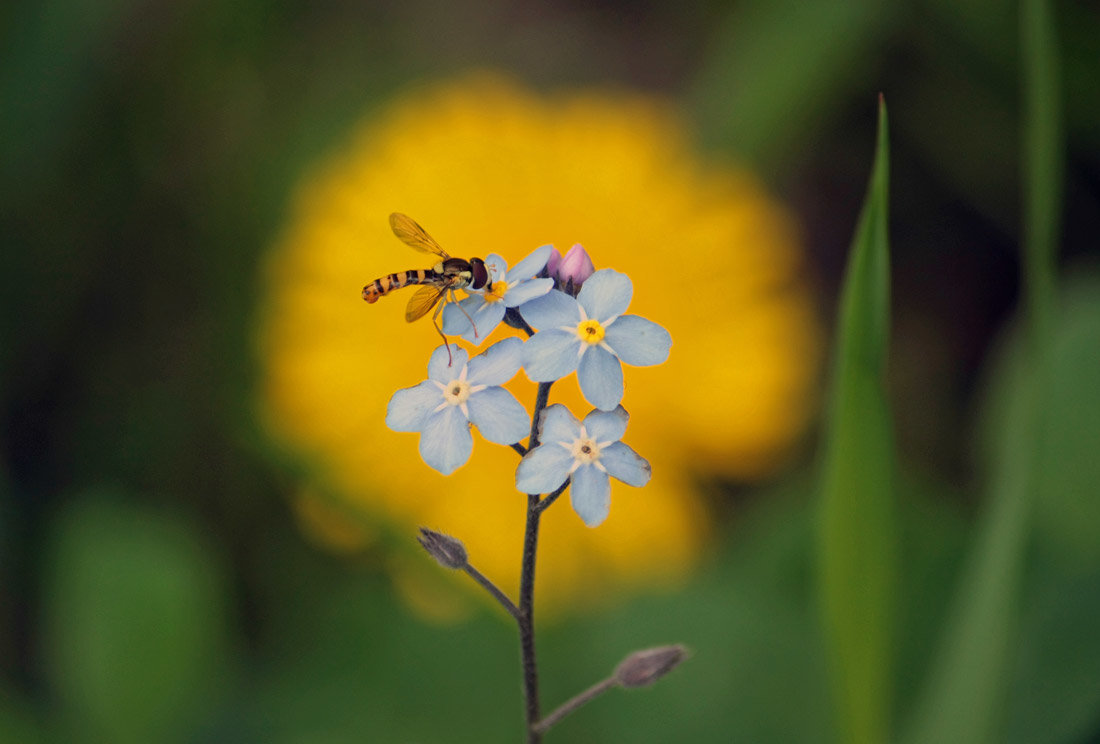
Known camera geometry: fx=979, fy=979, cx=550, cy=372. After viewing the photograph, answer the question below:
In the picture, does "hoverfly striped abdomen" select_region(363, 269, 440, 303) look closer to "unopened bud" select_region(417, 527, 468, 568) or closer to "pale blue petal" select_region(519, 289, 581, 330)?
"pale blue petal" select_region(519, 289, 581, 330)

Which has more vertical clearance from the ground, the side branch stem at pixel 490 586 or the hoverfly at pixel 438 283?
the hoverfly at pixel 438 283

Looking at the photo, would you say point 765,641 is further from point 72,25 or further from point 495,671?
point 72,25

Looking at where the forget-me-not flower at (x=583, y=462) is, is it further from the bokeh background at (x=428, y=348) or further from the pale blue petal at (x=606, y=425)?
the bokeh background at (x=428, y=348)

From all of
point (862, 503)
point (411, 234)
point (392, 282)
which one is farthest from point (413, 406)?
point (862, 503)

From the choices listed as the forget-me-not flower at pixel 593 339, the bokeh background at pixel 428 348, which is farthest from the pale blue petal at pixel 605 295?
the bokeh background at pixel 428 348

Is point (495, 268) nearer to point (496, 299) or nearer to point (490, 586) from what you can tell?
point (496, 299)

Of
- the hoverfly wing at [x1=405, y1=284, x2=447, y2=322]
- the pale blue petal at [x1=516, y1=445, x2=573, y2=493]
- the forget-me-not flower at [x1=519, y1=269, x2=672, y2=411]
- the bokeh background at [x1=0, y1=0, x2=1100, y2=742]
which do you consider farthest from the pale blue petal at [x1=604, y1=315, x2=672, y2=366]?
the bokeh background at [x1=0, y1=0, x2=1100, y2=742]
